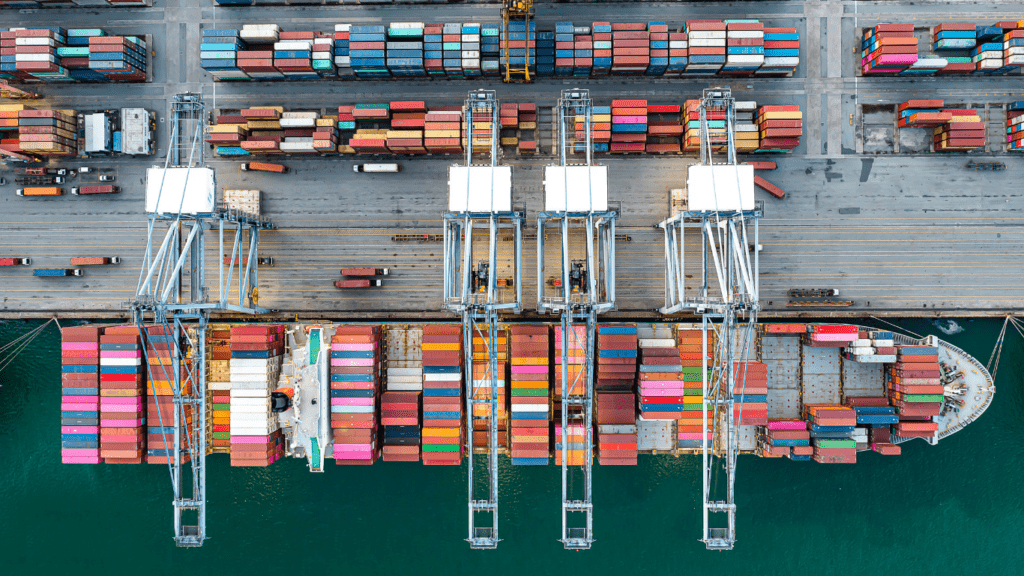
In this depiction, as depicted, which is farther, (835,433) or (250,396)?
(835,433)

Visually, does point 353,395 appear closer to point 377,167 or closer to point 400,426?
point 400,426

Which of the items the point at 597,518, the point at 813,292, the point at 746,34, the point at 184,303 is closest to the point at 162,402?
the point at 184,303

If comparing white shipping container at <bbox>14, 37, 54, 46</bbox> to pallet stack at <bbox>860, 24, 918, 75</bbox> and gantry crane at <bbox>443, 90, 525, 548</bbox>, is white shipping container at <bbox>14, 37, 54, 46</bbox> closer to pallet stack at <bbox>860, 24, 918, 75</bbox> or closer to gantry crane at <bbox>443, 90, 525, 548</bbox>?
gantry crane at <bbox>443, 90, 525, 548</bbox>

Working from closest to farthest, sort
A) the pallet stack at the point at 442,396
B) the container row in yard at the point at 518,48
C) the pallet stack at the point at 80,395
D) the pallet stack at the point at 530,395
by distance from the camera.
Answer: the pallet stack at the point at 80,395
the pallet stack at the point at 530,395
the pallet stack at the point at 442,396
the container row in yard at the point at 518,48

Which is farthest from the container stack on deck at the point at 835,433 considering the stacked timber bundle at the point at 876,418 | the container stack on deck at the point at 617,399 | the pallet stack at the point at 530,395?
the pallet stack at the point at 530,395

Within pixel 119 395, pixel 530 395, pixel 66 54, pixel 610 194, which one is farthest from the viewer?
pixel 610 194

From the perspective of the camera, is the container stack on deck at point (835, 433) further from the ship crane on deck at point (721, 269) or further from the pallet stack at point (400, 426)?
the pallet stack at point (400, 426)
